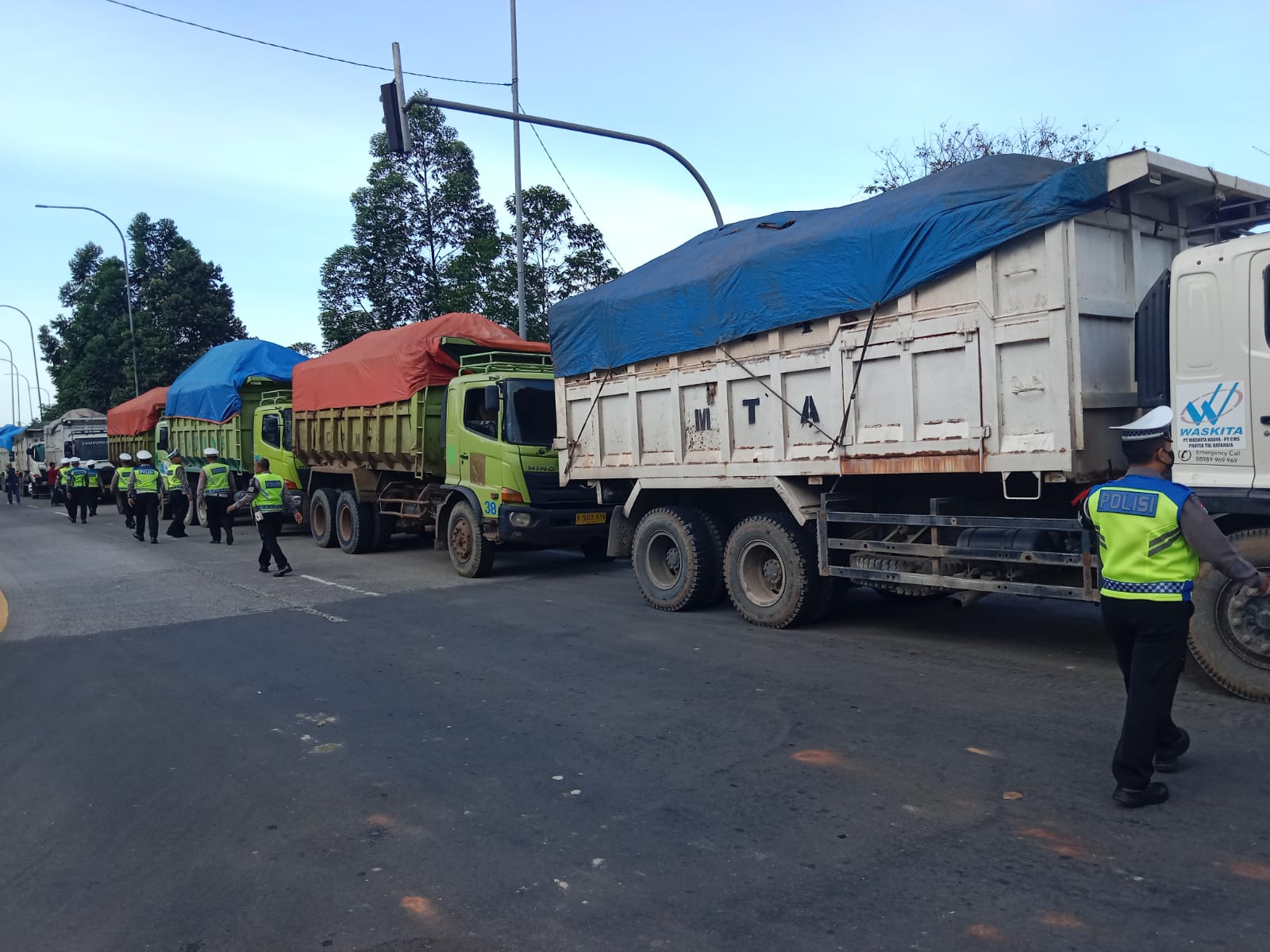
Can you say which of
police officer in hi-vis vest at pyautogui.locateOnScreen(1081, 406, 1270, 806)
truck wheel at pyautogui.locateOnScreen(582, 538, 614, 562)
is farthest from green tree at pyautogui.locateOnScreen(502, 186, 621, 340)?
police officer in hi-vis vest at pyautogui.locateOnScreen(1081, 406, 1270, 806)

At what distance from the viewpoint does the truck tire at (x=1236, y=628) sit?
5633 mm

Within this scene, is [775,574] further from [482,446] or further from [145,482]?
[145,482]

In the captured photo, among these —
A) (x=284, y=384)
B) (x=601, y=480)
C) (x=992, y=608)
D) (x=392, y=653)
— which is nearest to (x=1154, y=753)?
(x=992, y=608)

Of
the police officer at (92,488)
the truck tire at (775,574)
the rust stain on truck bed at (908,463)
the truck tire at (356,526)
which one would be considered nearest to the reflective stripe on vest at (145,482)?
the truck tire at (356,526)

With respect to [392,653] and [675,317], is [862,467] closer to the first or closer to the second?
[675,317]

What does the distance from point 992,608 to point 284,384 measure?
16.5 m

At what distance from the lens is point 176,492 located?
64.6 ft

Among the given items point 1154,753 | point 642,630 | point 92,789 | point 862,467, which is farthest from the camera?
point 642,630

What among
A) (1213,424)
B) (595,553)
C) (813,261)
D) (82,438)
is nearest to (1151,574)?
(1213,424)

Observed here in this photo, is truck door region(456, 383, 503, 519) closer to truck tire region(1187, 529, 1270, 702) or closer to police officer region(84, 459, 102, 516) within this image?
truck tire region(1187, 529, 1270, 702)

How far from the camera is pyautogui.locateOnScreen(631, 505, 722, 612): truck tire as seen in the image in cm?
946

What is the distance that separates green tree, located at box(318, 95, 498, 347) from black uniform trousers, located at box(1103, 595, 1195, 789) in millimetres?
26395

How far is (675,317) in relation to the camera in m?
9.21

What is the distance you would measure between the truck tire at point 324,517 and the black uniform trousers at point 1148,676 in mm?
14248
